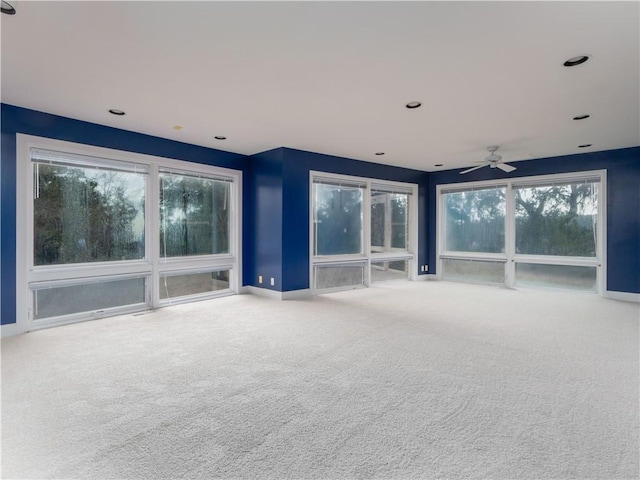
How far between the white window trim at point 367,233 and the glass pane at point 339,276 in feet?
0.30

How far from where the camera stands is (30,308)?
388 cm

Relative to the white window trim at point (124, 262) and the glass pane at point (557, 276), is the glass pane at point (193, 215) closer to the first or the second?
the white window trim at point (124, 262)

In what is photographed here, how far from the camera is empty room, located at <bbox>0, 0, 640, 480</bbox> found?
1.95 m

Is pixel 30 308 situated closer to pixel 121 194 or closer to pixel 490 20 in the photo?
pixel 121 194

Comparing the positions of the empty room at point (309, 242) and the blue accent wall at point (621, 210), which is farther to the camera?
the blue accent wall at point (621, 210)

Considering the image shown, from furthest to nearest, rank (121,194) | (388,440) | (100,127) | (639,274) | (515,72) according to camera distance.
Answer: (639,274)
(121,194)
(100,127)
(515,72)
(388,440)

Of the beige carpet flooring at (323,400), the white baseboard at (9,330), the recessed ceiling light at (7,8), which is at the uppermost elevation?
the recessed ceiling light at (7,8)

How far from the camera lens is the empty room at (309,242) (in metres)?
1.95

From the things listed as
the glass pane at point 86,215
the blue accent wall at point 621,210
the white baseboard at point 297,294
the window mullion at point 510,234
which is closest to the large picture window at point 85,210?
the glass pane at point 86,215

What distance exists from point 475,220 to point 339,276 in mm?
3464

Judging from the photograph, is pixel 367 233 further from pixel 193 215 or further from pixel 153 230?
pixel 153 230

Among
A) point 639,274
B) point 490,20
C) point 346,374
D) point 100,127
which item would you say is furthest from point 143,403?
point 639,274

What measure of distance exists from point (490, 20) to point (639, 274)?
564 centimetres

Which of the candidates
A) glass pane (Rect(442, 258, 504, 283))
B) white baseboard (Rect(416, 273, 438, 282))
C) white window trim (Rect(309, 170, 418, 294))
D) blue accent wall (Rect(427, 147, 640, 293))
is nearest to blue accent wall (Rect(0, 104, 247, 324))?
white window trim (Rect(309, 170, 418, 294))
